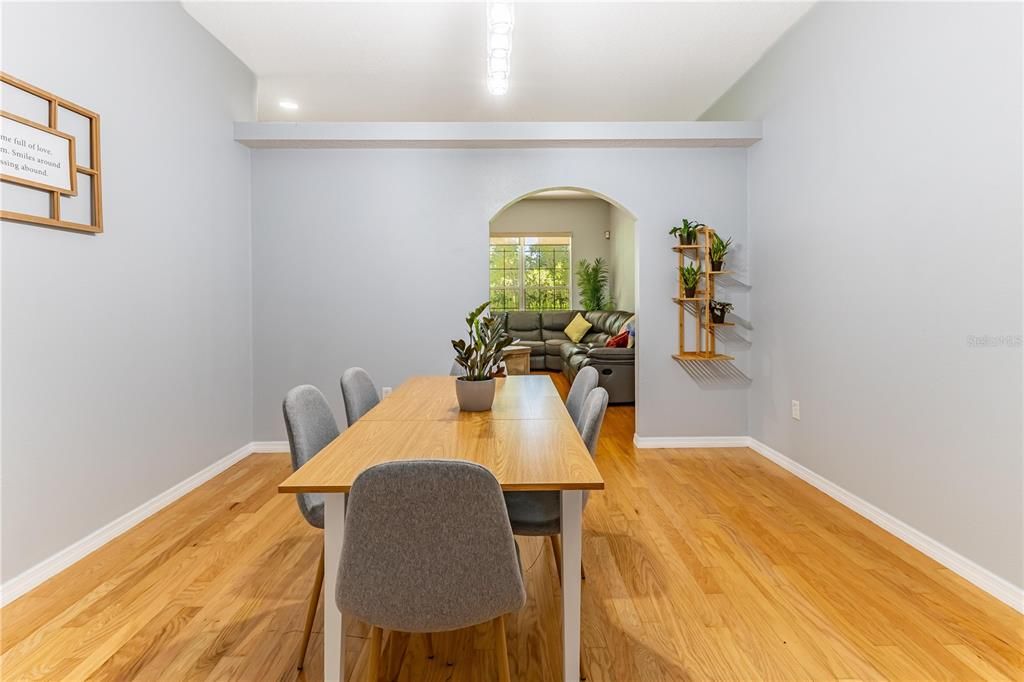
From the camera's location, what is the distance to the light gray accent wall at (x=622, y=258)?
26.0 feet

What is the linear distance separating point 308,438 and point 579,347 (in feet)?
17.6

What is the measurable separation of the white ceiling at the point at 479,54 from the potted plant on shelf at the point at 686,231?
1039mm

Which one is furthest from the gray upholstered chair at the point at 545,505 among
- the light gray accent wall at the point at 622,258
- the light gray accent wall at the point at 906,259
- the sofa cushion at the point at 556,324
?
the sofa cushion at the point at 556,324

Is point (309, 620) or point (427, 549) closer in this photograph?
point (427, 549)

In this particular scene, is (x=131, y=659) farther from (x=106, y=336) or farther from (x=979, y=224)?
(x=979, y=224)

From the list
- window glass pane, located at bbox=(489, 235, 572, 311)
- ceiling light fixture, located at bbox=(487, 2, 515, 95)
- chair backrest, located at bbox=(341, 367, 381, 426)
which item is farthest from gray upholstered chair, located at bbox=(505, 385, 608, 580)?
window glass pane, located at bbox=(489, 235, 572, 311)

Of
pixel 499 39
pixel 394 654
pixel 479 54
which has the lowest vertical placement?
pixel 394 654

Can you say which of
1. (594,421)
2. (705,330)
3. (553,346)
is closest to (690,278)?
(705,330)

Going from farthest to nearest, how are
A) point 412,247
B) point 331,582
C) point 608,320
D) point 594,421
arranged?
point 608,320 < point 412,247 < point 594,421 < point 331,582

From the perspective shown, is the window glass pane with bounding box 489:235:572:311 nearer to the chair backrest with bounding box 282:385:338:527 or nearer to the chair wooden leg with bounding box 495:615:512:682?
the chair backrest with bounding box 282:385:338:527

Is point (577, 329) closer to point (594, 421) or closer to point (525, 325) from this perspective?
point (525, 325)

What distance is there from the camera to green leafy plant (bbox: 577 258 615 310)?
8.88 m

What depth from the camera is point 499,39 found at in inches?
105

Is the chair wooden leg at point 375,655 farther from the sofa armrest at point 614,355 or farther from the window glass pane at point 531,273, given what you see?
the window glass pane at point 531,273
